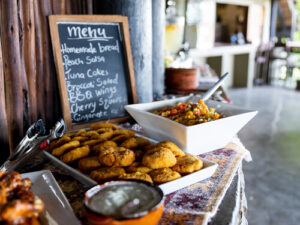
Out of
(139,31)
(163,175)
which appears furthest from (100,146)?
(139,31)

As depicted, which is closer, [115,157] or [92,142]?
[115,157]

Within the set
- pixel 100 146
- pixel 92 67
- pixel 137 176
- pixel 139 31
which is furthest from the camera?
pixel 139 31

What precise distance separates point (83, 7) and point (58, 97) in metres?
0.64

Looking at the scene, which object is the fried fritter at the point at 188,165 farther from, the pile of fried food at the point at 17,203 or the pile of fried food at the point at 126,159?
the pile of fried food at the point at 17,203

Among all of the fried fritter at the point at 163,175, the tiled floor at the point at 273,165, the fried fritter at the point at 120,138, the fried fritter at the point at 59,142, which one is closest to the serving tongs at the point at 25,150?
the fried fritter at the point at 59,142

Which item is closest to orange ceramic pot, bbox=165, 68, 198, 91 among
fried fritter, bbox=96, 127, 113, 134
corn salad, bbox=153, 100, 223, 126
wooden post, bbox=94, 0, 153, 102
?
wooden post, bbox=94, 0, 153, 102

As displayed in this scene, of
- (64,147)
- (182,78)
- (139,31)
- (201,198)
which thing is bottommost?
(201,198)

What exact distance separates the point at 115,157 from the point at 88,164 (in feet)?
0.41

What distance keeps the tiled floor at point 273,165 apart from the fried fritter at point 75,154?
2287mm

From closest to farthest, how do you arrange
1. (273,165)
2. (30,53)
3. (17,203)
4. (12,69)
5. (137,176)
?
(17,203) → (137,176) → (12,69) → (30,53) → (273,165)

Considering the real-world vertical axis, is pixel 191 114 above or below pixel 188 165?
above

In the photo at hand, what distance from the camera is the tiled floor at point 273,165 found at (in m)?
3.13

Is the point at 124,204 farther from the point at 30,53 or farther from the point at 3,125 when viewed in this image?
the point at 30,53

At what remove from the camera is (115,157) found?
45.6 inches
